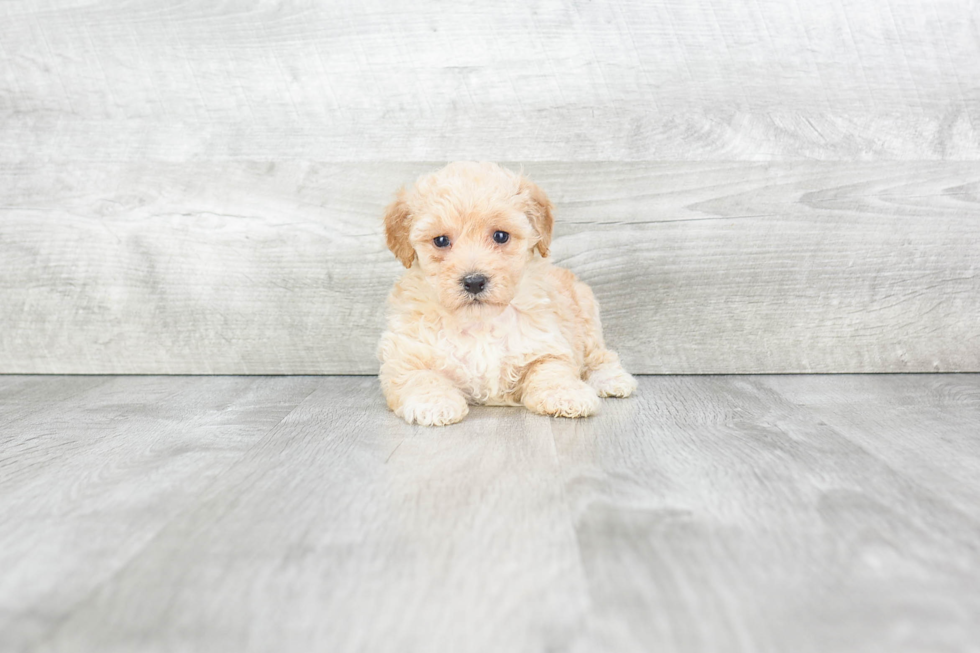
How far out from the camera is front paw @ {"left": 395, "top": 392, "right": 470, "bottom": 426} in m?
1.81

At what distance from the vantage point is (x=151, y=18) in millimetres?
2498

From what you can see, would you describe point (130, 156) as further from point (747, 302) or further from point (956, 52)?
point (956, 52)

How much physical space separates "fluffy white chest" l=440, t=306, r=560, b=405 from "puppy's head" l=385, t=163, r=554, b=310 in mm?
140

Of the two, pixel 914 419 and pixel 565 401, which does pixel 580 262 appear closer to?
pixel 565 401

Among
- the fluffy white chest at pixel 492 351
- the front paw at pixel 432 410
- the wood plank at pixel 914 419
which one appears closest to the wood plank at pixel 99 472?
the front paw at pixel 432 410

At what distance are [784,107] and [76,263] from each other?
2563 mm

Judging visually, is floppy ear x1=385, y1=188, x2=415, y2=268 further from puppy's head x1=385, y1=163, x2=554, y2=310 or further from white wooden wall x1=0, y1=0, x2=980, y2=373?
white wooden wall x1=0, y1=0, x2=980, y2=373

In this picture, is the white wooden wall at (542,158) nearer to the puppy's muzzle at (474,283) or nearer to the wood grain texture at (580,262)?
the wood grain texture at (580,262)

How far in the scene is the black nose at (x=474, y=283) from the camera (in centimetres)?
183

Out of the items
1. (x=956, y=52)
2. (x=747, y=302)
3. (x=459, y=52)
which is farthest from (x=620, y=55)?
(x=956, y=52)

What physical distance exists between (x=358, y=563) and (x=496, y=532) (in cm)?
22

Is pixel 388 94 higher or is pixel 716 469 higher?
pixel 388 94

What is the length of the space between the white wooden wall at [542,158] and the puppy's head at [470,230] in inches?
22.0

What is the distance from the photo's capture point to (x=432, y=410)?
5.93 feet
